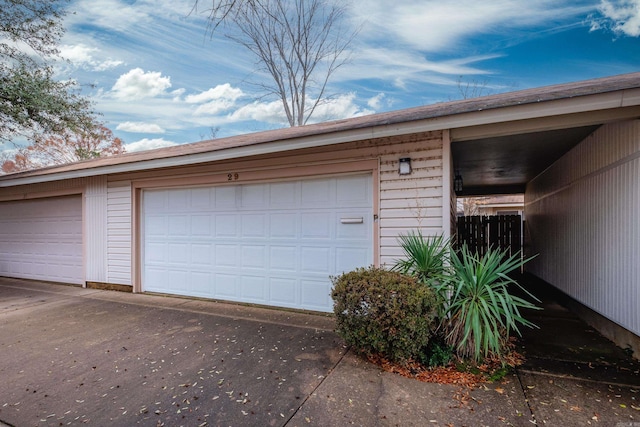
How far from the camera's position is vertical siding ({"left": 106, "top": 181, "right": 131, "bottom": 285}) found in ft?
21.6

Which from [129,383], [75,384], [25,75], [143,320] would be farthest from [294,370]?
[25,75]

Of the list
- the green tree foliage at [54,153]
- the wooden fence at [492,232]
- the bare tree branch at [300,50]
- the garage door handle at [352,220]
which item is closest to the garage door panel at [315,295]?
the garage door handle at [352,220]

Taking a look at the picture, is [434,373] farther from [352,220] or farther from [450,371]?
[352,220]

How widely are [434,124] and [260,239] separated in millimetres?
3176

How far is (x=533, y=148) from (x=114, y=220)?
766 centimetres

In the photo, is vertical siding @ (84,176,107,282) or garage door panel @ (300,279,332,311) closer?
garage door panel @ (300,279,332,311)

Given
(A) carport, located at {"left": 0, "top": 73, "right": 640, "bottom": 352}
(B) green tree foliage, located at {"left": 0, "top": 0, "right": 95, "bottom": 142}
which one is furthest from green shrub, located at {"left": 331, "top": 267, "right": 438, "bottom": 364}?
(B) green tree foliage, located at {"left": 0, "top": 0, "right": 95, "bottom": 142}

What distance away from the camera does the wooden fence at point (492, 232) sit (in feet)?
31.7

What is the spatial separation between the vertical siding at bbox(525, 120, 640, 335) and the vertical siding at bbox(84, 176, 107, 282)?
831 cm

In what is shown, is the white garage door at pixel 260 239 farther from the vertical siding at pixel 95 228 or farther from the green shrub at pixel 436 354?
the green shrub at pixel 436 354

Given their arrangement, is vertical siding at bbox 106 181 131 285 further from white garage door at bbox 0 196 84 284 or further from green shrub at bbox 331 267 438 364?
green shrub at bbox 331 267 438 364

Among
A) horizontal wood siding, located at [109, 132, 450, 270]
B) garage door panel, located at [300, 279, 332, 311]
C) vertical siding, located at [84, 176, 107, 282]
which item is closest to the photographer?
horizontal wood siding, located at [109, 132, 450, 270]

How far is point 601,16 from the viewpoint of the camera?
351 inches

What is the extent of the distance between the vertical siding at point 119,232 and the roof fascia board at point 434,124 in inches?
40.8
